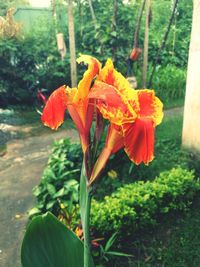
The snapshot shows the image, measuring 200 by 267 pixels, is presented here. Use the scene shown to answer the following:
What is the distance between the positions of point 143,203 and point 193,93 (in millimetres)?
1334

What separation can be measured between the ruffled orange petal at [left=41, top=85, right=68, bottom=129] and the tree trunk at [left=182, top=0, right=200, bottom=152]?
93.6 inches

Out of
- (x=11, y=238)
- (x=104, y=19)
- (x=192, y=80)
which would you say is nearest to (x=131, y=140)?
(x=11, y=238)

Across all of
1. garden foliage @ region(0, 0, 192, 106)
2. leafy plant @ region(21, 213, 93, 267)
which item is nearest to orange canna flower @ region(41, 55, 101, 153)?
leafy plant @ region(21, 213, 93, 267)

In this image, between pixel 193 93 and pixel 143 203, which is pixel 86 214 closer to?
pixel 143 203

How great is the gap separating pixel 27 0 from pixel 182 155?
22.1 meters

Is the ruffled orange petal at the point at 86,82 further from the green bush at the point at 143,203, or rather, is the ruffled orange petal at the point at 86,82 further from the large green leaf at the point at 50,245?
the green bush at the point at 143,203

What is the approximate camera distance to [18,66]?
6984 millimetres

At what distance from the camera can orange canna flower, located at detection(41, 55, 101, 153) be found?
1.09 m

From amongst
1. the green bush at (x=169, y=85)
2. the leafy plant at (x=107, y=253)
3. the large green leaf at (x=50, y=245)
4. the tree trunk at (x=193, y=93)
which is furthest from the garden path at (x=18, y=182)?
the tree trunk at (x=193, y=93)

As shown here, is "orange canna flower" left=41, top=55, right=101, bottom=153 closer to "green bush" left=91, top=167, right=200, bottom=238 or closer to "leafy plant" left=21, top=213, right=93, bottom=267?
"leafy plant" left=21, top=213, right=93, bottom=267

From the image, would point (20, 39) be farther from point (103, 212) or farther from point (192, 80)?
point (103, 212)

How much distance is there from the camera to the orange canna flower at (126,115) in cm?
96

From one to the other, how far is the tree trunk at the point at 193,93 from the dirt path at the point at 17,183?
172 cm

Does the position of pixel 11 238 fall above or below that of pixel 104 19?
below
